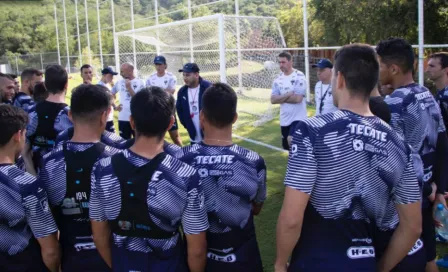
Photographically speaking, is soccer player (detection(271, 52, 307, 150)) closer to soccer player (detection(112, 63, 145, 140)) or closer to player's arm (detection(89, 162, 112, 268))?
soccer player (detection(112, 63, 145, 140))

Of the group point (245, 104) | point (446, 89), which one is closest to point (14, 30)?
point (245, 104)

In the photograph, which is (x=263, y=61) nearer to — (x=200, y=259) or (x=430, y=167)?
(x=430, y=167)

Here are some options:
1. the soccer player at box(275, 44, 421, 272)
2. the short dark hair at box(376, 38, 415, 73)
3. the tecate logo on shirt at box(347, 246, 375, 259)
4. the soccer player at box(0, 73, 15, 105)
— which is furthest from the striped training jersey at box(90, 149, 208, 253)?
the soccer player at box(0, 73, 15, 105)

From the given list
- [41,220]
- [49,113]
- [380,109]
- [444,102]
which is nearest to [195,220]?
[41,220]

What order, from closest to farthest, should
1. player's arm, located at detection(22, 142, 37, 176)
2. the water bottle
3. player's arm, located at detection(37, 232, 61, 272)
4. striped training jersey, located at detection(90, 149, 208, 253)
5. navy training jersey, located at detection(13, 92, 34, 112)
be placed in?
striped training jersey, located at detection(90, 149, 208, 253) → player's arm, located at detection(37, 232, 61, 272) → the water bottle → player's arm, located at detection(22, 142, 37, 176) → navy training jersey, located at detection(13, 92, 34, 112)

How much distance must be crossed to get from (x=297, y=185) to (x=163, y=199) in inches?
27.6

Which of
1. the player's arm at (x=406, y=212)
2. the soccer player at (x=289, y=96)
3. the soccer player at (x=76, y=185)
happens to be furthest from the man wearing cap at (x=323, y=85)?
the player's arm at (x=406, y=212)

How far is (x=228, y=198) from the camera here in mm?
2705

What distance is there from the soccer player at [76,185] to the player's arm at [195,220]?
674 mm

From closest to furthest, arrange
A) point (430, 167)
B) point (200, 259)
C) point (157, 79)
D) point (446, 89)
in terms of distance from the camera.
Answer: point (200, 259)
point (430, 167)
point (446, 89)
point (157, 79)

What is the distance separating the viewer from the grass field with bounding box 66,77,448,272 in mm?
5000

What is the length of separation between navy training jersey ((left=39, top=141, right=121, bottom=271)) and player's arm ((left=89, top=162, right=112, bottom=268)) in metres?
0.28

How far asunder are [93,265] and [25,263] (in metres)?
0.40

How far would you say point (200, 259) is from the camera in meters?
2.57
